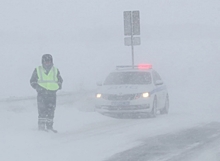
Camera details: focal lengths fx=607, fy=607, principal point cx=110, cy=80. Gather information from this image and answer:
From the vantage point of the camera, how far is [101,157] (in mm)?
10531

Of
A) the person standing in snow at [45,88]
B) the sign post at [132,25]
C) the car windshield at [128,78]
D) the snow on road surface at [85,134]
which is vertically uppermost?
the sign post at [132,25]

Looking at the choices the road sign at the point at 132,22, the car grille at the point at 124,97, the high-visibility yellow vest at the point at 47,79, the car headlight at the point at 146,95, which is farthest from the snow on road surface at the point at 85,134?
the road sign at the point at 132,22

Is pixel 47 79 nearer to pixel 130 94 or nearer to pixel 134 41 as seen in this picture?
pixel 130 94

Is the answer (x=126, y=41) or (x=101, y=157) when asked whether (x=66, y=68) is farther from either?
(x=101, y=157)

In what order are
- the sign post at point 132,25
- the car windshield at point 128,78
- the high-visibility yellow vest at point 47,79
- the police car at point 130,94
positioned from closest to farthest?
the high-visibility yellow vest at point 47,79 < the police car at point 130,94 < the car windshield at point 128,78 < the sign post at point 132,25

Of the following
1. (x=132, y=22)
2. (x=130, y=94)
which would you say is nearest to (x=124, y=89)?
(x=130, y=94)

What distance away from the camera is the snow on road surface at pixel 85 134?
35.5 feet

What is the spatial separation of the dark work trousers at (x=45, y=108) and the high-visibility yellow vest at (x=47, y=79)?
0.61 feet

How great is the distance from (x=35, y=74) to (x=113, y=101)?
188 inches

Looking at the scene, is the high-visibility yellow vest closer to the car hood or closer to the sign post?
the car hood

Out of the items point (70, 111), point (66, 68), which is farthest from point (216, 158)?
point (66, 68)

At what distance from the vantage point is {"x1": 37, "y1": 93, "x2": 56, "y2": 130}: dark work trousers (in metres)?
13.6

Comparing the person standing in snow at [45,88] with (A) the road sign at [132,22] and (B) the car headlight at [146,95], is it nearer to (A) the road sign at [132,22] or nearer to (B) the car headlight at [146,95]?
(B) the car headlight at [146,95]

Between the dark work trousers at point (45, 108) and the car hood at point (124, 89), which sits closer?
the dark work trousers at point (45, 108)
